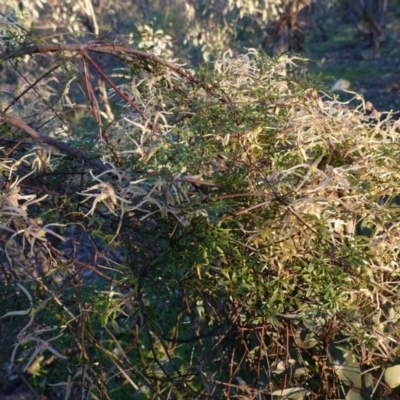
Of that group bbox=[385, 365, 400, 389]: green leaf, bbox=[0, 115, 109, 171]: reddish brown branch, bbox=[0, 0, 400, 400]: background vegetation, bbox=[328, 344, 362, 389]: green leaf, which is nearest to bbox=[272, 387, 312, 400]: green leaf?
bbox=[0, 0, 400, 400]: background vegetation

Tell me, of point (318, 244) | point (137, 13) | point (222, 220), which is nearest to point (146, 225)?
point (222, 220)

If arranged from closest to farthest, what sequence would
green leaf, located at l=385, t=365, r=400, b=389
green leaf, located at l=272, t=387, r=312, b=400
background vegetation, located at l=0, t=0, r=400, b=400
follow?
background vegetation, located at l=0, t=0, r=400, b=400
green leaf, located at l=385, t=365, r=400, b=389
green leaf, located at l=272, t=387, r=312, b=400

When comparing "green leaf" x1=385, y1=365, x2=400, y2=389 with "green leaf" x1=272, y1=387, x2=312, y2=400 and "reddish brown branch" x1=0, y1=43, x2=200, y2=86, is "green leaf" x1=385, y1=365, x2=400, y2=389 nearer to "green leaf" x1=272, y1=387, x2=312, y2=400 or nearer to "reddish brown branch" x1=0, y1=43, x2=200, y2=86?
"green leaf" x1=272, y1=387, x2=312, y2=400

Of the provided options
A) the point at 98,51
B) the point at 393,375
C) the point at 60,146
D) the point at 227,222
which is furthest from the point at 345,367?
the point at 98,51

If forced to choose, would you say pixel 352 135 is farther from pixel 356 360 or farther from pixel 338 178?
pixel 356 360

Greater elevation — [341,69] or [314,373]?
[314,373]

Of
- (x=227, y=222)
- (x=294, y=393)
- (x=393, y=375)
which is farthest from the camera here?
(x=294, y=393)

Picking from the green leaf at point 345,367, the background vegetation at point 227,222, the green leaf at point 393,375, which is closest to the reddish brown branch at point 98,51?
the background vegetation at point 227,222

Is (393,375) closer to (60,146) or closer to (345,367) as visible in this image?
(345,367)

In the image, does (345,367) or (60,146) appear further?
(345,367)

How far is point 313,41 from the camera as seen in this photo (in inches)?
1006

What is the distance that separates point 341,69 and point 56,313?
17938 mm

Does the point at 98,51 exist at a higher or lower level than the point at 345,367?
higher

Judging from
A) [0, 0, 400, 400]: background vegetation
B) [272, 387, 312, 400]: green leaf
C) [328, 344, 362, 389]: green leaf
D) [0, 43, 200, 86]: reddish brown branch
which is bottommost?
[272, 387, 312, 400]: green leaf
